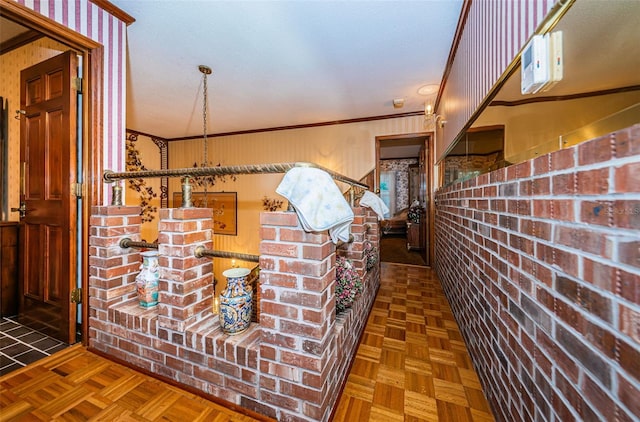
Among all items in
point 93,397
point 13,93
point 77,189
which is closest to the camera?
point 93,397

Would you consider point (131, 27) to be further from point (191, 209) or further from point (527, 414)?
point (527, 414)

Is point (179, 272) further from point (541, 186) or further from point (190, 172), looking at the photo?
point (541, 186)

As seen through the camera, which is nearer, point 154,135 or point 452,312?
point 452,312

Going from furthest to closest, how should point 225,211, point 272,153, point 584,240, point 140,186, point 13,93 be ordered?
point 225,211, point 140,186, point 272,153, point 13,93, point 584,240

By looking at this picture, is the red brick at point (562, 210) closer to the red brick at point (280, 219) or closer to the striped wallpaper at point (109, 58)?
the red brick at point (280, 219)

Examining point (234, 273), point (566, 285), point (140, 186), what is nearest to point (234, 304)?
point (234, 273)

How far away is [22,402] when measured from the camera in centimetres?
107

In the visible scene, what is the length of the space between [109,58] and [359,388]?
2.50 meters

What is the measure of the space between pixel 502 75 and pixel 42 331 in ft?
10.1

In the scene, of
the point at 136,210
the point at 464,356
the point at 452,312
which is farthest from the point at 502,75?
the point at 136,210

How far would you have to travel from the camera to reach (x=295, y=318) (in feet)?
3.21

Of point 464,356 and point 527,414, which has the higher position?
point 527,414

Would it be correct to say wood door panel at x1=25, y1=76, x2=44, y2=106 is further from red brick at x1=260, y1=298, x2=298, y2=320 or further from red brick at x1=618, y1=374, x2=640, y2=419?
red brick at x1=618, y1=374, x2=640, y2=419

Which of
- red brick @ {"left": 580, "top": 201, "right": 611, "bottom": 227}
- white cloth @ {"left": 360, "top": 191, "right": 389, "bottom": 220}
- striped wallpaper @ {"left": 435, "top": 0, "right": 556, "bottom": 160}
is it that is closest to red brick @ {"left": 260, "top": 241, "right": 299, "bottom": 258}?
red brick @ {"left": 580, "top": 201, "right": 611, "bottom": 227}
